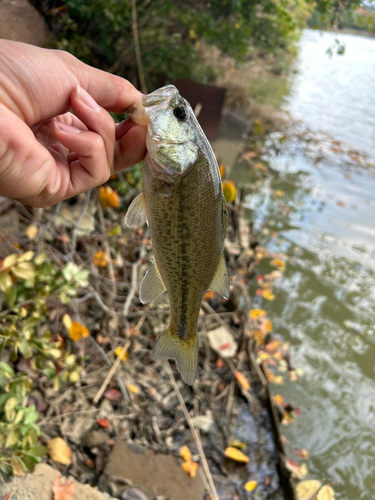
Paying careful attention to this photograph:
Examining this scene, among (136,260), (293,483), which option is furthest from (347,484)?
(136,260)

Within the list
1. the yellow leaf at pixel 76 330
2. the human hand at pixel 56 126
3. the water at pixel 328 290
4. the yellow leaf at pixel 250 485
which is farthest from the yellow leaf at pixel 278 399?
the human hand at pixel 56 126

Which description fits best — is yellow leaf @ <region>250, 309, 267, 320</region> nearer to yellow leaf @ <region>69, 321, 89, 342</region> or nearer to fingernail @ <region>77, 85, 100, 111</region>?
yellow leaf @ <region>69, 321, 89, 342</region>

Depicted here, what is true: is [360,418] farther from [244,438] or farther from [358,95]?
[358,95]

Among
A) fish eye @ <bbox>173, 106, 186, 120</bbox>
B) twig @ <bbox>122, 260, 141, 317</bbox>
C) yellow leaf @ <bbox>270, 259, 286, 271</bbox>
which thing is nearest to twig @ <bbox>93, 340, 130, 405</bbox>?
twig @ <bbox>122, 260, 141, 317</bbox>

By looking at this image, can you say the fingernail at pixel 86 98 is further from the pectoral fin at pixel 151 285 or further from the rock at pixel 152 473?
the rock at pixel 152 473

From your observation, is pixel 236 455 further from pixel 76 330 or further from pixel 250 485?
pixel 76 330

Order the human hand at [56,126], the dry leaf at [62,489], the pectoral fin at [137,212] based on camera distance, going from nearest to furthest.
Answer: the human hand at [56,126], the pectoral fin at [137,212], the dry leaf at [62,489]

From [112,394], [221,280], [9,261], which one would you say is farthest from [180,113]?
[112,394]
